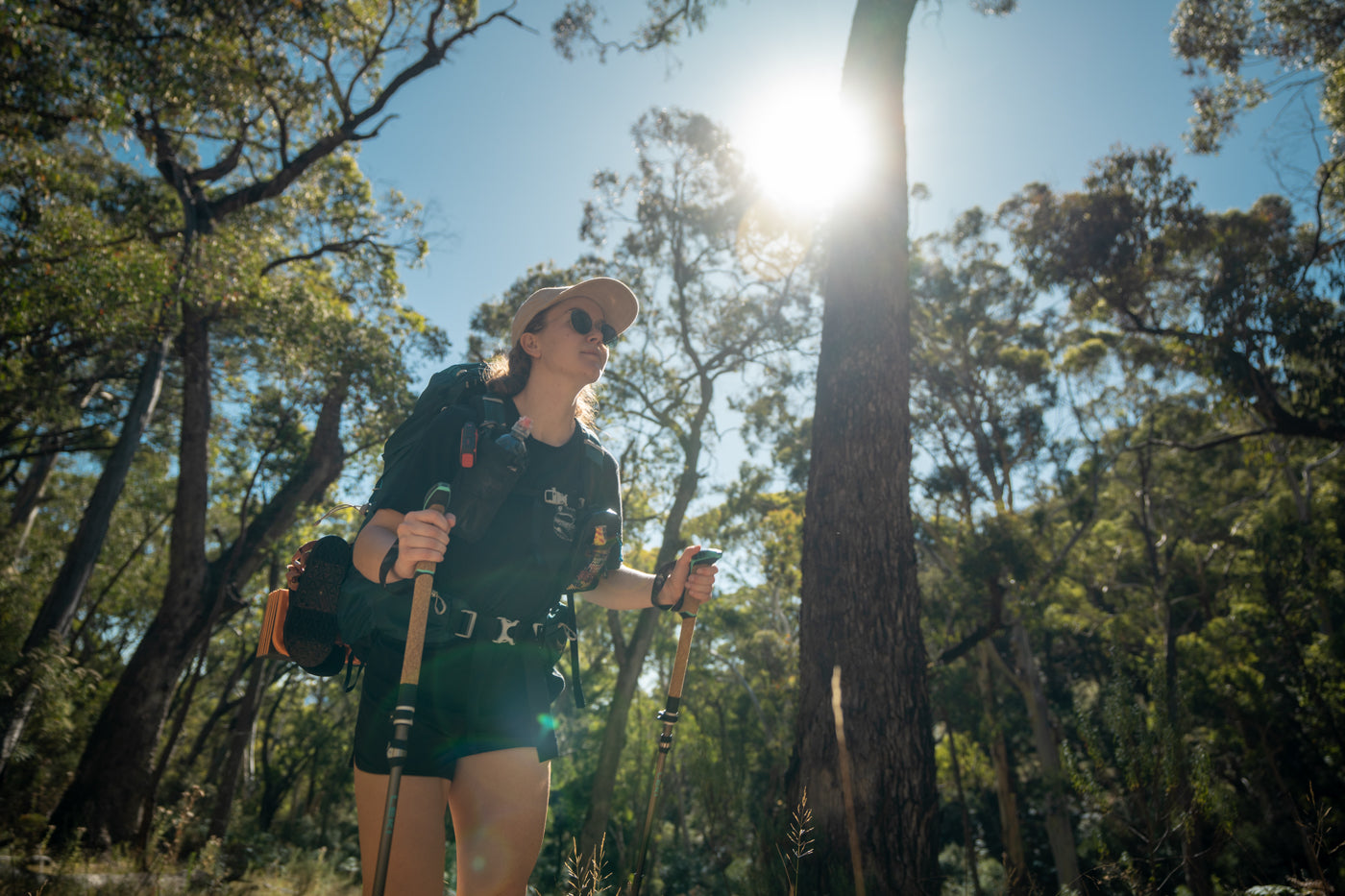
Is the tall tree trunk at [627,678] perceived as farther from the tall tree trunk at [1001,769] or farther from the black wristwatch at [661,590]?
the black wristwatch at [661,590]

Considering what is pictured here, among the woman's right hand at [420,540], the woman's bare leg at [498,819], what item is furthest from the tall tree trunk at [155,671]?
the woman's right hand at [420,540]

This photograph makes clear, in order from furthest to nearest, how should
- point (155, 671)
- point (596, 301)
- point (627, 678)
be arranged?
1. point (627, 678)
2. point (155, 671)
3. point (596, 301)

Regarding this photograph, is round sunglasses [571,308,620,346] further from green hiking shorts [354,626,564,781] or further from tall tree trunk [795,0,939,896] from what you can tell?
tall tree trunk [795,0,939,896]

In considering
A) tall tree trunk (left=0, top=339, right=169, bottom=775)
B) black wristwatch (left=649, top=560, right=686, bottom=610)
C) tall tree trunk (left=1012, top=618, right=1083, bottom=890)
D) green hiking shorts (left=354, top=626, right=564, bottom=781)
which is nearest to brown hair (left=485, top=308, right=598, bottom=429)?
black wristwatch (left=649, top=560, right=686, bottom=610)

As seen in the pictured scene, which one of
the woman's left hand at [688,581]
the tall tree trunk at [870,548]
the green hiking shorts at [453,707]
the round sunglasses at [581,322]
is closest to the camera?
the green hiking shorts at [453,707]

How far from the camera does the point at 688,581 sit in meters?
2.11

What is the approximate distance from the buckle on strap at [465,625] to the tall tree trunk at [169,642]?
875 cm

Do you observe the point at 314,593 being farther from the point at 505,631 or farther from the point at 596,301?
the point at 596,301

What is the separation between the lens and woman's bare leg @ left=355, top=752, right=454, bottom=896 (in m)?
1.54

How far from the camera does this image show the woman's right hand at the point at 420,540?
1.48 meters

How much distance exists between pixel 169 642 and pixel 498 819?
929cm

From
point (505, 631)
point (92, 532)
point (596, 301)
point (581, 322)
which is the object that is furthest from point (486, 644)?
point (92, 532)

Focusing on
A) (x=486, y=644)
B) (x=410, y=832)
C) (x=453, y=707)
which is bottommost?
(x=410, y=832)

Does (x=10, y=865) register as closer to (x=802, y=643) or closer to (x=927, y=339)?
(x=802, y=643)
